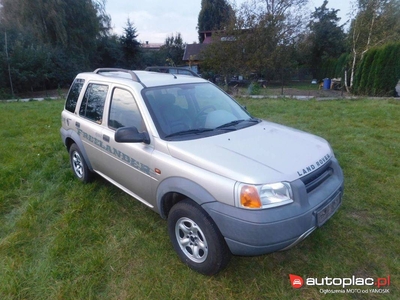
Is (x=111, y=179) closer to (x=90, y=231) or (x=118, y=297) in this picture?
(x=90, y=231)

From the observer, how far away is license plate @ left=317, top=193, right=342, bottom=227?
212 centimetres

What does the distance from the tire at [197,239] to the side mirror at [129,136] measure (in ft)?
2.27

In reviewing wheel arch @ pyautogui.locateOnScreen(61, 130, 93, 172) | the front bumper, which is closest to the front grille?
the front bumper

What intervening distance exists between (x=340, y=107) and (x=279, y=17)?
12359 millimetres

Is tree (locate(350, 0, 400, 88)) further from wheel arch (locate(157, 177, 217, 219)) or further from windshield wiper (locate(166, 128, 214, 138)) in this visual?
wheel arch (locate(157, 177, 217, 219))

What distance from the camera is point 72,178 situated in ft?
13.7

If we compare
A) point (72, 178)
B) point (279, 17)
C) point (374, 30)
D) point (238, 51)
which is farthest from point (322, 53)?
point (72, 178)

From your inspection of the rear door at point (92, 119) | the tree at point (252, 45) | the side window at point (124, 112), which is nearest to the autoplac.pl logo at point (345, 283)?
the side window at point (124, 112)

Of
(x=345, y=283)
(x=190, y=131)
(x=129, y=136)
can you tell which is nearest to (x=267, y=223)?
(x=345, y=283)

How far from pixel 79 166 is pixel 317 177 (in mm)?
→ 3334

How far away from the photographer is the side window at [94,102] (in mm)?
3264

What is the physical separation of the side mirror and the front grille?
1453 millimetres

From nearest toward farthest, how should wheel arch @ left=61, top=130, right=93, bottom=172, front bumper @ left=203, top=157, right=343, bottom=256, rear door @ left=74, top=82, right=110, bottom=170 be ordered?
front bumper @ left=203, top=157, right=343, bottom=256
rear door @ left=74, top=82, right=110, bottom=170
wheel arch @ left=61, top=130, right=93, bottom=172

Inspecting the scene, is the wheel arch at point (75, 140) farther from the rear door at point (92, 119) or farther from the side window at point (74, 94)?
the side window at point (74, 94)
